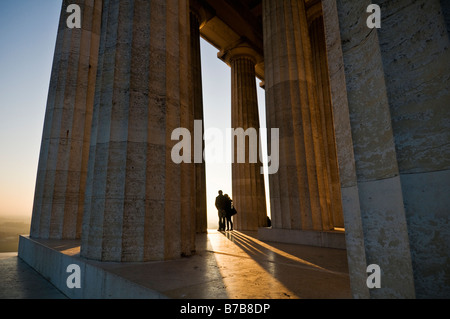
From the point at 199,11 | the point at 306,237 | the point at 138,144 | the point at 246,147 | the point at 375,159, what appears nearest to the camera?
the point at 375,159

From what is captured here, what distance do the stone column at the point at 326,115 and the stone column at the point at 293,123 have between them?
7.55 meters

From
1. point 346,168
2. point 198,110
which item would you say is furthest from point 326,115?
point 346,168

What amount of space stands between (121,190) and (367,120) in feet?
19.7

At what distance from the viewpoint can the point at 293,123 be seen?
13.6 metres

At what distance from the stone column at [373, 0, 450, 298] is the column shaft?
2302 cm

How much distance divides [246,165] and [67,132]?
1763cm

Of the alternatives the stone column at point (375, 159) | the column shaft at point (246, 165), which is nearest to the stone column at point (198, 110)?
the column shaft at point (246, 165)

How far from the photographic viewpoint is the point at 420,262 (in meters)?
2.79

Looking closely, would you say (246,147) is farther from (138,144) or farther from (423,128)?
(423,128)

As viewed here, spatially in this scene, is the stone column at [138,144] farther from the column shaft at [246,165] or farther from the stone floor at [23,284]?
Answer: the column shaft at [246,165]

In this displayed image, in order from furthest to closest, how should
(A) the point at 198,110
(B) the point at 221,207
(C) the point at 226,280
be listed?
(A) the point at 198,110
(B) the point at 221,207
(C) the point at 226,280

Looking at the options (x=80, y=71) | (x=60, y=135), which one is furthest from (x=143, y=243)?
(x=80, y=71)

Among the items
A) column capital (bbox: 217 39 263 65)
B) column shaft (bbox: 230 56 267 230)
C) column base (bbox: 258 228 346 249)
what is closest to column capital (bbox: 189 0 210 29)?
column capital (bbox: 217 39 263 65)

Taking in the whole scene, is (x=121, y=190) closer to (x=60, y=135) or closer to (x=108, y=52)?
(x=108, y=52)
